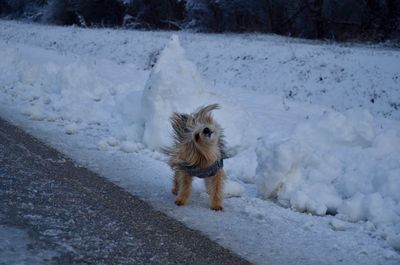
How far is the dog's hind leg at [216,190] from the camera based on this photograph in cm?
663

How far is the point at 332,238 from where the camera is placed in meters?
5.84

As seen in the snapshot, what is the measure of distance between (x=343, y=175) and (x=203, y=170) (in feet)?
6.25

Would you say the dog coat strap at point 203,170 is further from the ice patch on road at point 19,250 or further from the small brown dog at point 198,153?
the ice patch on road at point 19,250

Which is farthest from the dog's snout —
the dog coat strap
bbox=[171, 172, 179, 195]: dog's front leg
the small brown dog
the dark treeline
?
the dark treeline

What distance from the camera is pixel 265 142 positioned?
24.8 ft

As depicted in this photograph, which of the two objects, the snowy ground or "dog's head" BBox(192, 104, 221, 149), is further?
"dog's head" BBox(192, 104, 221, 149)

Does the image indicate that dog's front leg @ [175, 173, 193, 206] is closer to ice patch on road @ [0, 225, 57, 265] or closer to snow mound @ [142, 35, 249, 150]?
ice patch on road @ [0, 225, 57, 265]

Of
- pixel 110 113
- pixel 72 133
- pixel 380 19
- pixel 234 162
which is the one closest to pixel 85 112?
pixel 110 113

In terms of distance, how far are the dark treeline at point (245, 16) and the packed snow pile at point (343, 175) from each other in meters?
19.6

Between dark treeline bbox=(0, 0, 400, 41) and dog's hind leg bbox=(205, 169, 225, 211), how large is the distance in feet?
70.9

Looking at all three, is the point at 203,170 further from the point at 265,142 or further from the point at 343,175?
the point at 343,175

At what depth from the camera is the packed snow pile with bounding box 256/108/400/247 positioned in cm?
635

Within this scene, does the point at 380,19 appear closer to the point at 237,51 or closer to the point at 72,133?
the point at 237,51

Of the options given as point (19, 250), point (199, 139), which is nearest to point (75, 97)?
point (199, 139)
